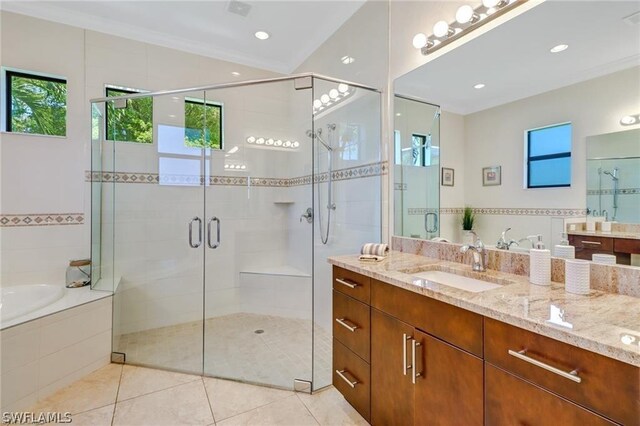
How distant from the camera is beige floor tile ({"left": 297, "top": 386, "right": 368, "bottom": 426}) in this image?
5.41 feet

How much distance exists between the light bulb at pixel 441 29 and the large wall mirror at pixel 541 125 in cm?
12

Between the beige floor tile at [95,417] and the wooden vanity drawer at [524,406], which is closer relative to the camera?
the wooden vanity drawer at [524,406]

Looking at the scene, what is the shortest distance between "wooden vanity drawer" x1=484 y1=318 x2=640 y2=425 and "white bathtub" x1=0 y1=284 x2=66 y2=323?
2.71m

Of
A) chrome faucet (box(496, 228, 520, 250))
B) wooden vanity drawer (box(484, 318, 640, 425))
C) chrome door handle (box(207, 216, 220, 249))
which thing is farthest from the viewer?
chrome door handle (box(207, 216, 220, 249))

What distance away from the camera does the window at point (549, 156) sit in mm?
1274

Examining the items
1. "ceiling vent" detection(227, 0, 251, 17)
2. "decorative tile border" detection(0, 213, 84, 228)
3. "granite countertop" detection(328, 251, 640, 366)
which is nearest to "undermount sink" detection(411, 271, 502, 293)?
"granite countertop" detection(328, 251, 640, 366)

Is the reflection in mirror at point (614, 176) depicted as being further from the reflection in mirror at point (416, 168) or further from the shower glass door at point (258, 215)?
the shower glass door at point (258, 215)

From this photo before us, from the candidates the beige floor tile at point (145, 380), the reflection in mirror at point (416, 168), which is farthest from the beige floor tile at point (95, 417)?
the reflection in mirror at point (416, 168)

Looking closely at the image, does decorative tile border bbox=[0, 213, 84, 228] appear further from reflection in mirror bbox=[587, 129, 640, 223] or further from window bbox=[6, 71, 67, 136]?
reflection in mirror bbox=[587, 129, 640, 223]

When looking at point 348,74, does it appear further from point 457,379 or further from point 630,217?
point 457,379

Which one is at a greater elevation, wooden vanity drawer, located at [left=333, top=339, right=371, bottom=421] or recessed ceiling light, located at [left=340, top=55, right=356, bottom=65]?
recessed ceiling light, located at [left=340, top=55, right=356, bottom=65]

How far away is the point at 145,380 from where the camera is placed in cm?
204

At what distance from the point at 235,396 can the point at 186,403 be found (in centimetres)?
29

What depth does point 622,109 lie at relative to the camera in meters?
1.10
